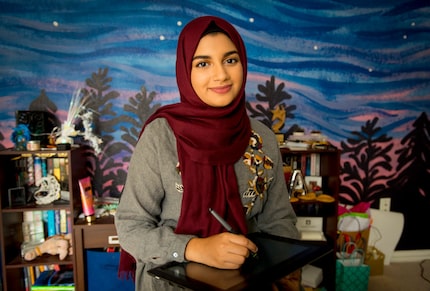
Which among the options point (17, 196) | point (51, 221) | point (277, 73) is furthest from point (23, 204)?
point (277, 73)

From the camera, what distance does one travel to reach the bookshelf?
178 cm

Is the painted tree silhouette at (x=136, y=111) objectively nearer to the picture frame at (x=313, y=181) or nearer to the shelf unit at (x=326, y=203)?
the shelf unit at (x=326, y=203)

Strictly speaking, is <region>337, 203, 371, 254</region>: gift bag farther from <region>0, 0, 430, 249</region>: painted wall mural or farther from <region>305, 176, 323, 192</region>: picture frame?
<region>305, 176, 323, 192</region>: picture frame

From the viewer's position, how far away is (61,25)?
2039mm

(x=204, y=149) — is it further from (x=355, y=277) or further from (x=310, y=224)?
(x=355, y=277)

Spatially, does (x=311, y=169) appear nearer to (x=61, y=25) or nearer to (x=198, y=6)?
(x=198, y=6)

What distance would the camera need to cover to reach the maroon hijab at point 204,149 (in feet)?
2.94

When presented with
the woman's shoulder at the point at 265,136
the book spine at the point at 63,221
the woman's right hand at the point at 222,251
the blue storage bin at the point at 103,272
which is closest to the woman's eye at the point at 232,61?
the woman's shoulder at the point at 265,136

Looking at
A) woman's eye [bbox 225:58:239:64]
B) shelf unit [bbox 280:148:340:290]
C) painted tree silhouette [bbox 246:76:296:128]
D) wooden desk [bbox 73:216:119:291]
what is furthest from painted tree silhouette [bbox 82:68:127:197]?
woman's eye [bbox 225:58:239:64]

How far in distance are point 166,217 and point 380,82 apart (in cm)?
220

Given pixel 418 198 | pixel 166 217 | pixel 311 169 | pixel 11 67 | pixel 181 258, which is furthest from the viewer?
pixel 418 198

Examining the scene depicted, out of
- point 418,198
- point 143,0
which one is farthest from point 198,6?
point 418,198

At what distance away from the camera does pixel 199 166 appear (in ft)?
3.02

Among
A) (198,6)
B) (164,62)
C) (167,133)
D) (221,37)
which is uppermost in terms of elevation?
(198,6)
